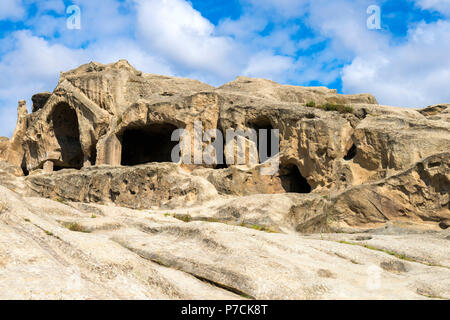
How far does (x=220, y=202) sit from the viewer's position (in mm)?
15438

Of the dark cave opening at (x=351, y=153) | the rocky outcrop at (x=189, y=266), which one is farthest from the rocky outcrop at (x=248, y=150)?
the rocky outcrop at (x=189, y=266)

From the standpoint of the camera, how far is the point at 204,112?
81.4 ft

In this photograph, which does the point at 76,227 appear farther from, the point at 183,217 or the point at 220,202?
the point at 220,202

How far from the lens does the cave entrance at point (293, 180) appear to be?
22656mm

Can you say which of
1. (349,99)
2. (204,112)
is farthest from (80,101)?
(349,99)

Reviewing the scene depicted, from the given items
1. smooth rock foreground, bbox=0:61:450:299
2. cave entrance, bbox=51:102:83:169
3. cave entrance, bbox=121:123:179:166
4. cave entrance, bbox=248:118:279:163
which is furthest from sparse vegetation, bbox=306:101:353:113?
cave entrance, bbox=51:102:83:169

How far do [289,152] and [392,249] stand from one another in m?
12.5

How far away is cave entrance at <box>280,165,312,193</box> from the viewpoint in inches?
892

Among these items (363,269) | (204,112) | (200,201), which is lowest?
(363,269)

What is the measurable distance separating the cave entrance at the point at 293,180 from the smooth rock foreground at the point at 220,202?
9 cm

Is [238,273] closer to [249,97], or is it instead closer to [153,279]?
[153,279]

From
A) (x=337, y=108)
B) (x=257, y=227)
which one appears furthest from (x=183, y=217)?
(x=337, y=108)

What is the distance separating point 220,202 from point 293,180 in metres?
8.67

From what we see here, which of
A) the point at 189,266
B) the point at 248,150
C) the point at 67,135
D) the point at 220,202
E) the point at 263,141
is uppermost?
the point at 67,135
